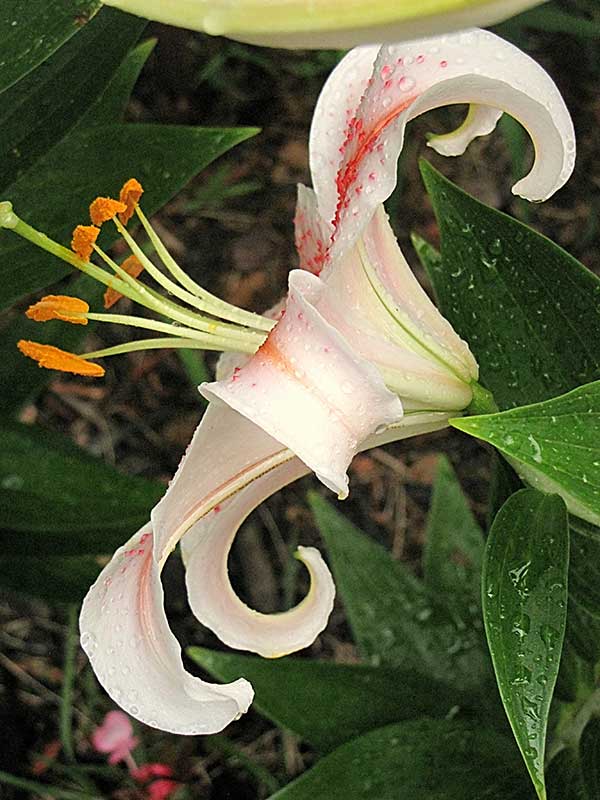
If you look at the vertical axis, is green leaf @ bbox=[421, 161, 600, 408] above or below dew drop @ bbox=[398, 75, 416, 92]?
below

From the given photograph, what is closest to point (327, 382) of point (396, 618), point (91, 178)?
point (91, 178)

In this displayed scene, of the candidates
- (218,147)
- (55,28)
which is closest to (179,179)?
(218,147)

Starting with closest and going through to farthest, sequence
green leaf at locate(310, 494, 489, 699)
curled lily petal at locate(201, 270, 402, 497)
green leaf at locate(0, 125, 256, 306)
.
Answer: curled lily petal at locate(201, 270, 402, 497), green leaf at locate(0, 125, 256, 306), green leaf at locate(310, 494, 489, 699)

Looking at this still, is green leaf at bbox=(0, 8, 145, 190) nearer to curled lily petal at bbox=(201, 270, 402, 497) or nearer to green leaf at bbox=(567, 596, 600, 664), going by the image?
curled lily petal at bbox=(201, 270, 402, 497)

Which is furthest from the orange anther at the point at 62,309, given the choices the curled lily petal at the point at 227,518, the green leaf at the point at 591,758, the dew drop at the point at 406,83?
the green leaf at the point at 591,758

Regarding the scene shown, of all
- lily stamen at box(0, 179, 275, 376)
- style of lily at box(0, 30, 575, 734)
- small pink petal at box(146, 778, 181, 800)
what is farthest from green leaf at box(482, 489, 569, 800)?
small pink petal at box(146, 778, 181, 800)

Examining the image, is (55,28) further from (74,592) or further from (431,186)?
(74,592)

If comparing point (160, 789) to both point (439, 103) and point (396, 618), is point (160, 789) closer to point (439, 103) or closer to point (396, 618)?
point (396, 618)
